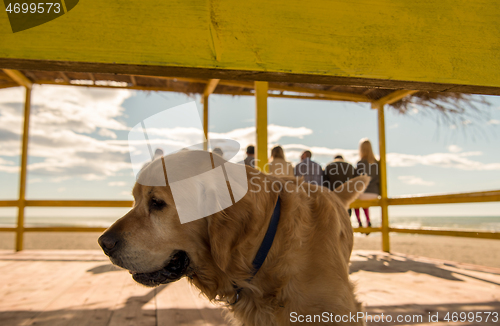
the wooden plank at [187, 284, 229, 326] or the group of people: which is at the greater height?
the group of people

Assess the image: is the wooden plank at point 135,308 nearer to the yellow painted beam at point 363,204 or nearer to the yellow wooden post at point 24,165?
the yellow wooden post at point 24,165

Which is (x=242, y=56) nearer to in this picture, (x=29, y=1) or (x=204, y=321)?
(x=29, y=1)

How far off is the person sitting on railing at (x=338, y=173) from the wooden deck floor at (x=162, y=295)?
5.53 feet

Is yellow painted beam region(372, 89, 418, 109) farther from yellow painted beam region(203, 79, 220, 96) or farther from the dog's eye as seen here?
the dog's eye

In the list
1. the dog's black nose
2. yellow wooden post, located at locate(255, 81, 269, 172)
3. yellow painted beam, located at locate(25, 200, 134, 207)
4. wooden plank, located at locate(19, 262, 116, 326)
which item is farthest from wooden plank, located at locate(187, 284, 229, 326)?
yellow painted beam, located at locate(25, 200, 134, 207)

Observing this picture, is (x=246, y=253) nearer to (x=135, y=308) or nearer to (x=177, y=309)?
(x=177, y=309)

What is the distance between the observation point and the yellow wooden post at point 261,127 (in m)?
3.66

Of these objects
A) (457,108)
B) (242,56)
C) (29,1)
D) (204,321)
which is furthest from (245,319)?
(457,108)

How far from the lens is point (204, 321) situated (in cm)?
214

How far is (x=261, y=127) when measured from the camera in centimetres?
Result: 376

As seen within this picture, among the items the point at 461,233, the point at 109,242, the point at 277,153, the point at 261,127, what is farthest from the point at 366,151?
the point at 109,242

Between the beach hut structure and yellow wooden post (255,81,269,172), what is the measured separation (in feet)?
7.76

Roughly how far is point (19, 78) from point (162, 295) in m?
4.20

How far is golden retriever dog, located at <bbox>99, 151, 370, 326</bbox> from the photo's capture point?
1.59 meters
